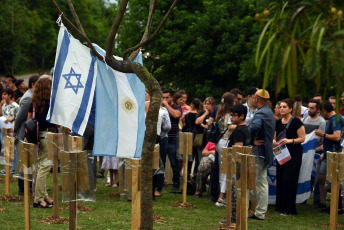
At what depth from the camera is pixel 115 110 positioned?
8.71m

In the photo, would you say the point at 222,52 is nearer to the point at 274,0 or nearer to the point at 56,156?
the point at 56,156

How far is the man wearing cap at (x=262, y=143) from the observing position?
34.1ft

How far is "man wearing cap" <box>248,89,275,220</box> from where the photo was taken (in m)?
10.4

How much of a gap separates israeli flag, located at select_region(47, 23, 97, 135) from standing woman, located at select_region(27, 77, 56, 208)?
146cm

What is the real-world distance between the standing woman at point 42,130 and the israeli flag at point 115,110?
1.94 m

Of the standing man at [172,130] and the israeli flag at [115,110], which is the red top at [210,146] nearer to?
the standing man at [172,130]

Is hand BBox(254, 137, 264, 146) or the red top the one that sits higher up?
hand BBox(254, 137, 264, 146)

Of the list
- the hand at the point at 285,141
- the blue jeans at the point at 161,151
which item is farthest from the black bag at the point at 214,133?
the hand at the point at 285,141

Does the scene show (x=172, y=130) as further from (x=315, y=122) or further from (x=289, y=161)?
(x=315, y=122)

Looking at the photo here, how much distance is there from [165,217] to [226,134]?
2.39 meters

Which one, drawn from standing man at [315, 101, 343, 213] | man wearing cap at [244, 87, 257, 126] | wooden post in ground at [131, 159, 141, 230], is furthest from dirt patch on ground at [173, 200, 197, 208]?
wooden post in ground at [131, 159, 141, 230]

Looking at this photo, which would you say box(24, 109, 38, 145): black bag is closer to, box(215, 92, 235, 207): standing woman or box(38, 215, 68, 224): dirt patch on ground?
box(38, 215, 68, 224): dirt patch on ground

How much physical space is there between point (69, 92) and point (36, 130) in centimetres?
185

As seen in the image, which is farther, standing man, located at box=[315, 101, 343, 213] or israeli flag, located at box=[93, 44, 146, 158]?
standing man, located at box=[315, 101, 343, 213]
